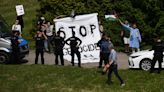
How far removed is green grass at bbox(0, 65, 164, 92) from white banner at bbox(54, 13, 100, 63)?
3.05 m

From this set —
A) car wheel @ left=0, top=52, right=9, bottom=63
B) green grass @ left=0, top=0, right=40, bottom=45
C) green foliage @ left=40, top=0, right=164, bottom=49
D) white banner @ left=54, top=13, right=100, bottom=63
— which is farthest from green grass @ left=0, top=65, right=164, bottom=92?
green grass @ left=0, top=0, right=40, bottom=45

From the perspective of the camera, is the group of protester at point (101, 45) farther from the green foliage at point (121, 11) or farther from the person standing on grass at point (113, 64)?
the green foliage at point (121, 11)

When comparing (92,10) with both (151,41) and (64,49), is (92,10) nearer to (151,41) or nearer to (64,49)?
(151,41)

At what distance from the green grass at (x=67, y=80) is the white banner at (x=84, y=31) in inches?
120

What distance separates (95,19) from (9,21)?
40.4ft

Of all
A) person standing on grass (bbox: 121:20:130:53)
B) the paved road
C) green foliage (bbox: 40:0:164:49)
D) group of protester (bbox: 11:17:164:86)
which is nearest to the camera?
group of protester (bbox: 11:17:164:86)

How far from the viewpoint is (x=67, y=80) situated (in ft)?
66.7

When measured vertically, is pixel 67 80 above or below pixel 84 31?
below

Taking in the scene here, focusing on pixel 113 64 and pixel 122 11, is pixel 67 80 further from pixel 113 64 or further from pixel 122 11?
pixel 122 11

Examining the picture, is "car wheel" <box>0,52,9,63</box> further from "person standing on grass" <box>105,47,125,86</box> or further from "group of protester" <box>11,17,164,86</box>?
"person standing on grass" <box>105,47,125,86</box>

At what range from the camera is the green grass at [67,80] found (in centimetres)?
1945

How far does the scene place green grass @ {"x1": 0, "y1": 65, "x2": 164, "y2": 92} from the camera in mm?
19453

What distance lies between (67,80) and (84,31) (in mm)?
5270

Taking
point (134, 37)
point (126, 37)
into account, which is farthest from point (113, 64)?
point (126, 37)
